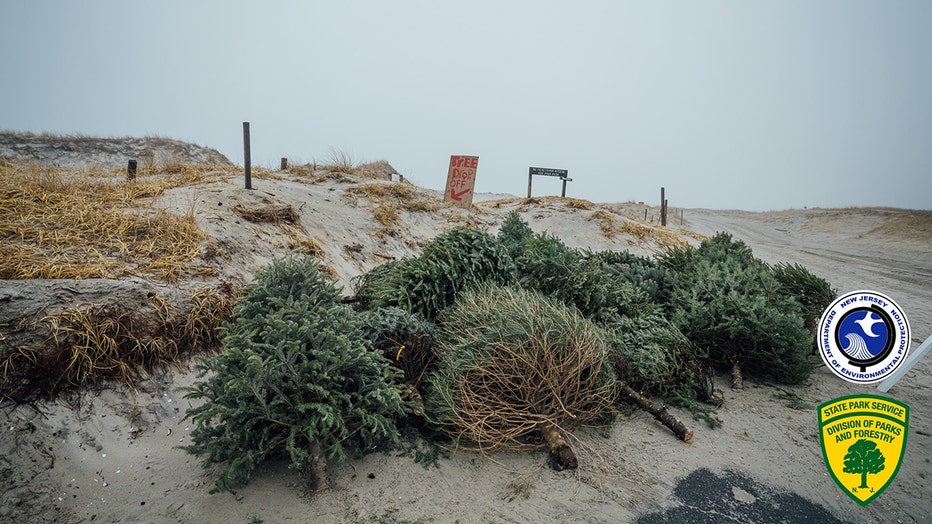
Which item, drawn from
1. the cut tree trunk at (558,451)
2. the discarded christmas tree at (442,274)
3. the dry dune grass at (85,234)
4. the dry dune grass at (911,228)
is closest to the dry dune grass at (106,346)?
the dry dune grass at (85,234)

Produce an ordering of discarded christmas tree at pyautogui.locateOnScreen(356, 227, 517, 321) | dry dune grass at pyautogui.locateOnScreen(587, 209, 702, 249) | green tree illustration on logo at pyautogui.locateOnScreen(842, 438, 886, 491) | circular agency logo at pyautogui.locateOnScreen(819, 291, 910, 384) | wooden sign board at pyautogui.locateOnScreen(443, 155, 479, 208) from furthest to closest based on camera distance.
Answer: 1. dry dune grass at pyautogui.locateOnScreen(587, 209, 702, 249)
2. wooden sign board at pyautogui.locateOnScreen(443, 155, 479, 208)
3. discarded christmas tree at pyautogui.locateOnScreen(356, 227, 517, 321)
4. green tree illustration on logo at pyautogui.locateOnScreen(842, 438, 886, 491)
5. circular agency logo at pyautogui.locateOnScreen(819, 291, 910, 384)

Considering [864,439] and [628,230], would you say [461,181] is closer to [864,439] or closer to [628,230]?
[628,230]

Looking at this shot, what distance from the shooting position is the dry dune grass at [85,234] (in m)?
4.32

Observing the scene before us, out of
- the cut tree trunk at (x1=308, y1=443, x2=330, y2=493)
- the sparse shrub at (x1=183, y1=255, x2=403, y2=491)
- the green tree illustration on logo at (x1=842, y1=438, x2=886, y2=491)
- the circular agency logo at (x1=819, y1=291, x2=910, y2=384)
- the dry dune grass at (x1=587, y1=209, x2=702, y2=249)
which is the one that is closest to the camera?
the circular agency logo at (x1=819, y1=291, x2=910, y2=384)

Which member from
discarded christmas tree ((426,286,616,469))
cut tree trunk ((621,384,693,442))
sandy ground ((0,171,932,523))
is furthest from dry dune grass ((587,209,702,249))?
discarded christmas tree ((426,286,616,469))

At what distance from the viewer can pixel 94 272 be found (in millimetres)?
4328

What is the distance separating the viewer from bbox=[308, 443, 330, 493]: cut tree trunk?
309 cm

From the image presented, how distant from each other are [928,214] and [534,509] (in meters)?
Result: 26.0

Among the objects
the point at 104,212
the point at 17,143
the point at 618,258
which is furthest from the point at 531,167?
the point at 17,143

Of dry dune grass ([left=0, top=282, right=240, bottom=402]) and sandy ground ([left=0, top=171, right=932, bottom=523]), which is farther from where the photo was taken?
dry dune grass ([left=0, top=282, right=240, bottom=402])

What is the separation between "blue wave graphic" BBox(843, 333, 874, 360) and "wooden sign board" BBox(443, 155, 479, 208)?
462 inches

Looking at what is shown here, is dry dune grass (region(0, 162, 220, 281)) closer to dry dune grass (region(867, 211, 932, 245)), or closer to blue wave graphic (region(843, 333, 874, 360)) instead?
blue wave graphic (region(843, 333, 874, 360))

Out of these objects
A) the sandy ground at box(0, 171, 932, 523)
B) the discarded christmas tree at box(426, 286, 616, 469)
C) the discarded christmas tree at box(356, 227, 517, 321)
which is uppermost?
the discarded christmas tree at box(356, 227, 517, 321)

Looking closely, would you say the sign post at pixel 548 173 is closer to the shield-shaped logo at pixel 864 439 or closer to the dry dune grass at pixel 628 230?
the dry dune grass at pixel 628 230
